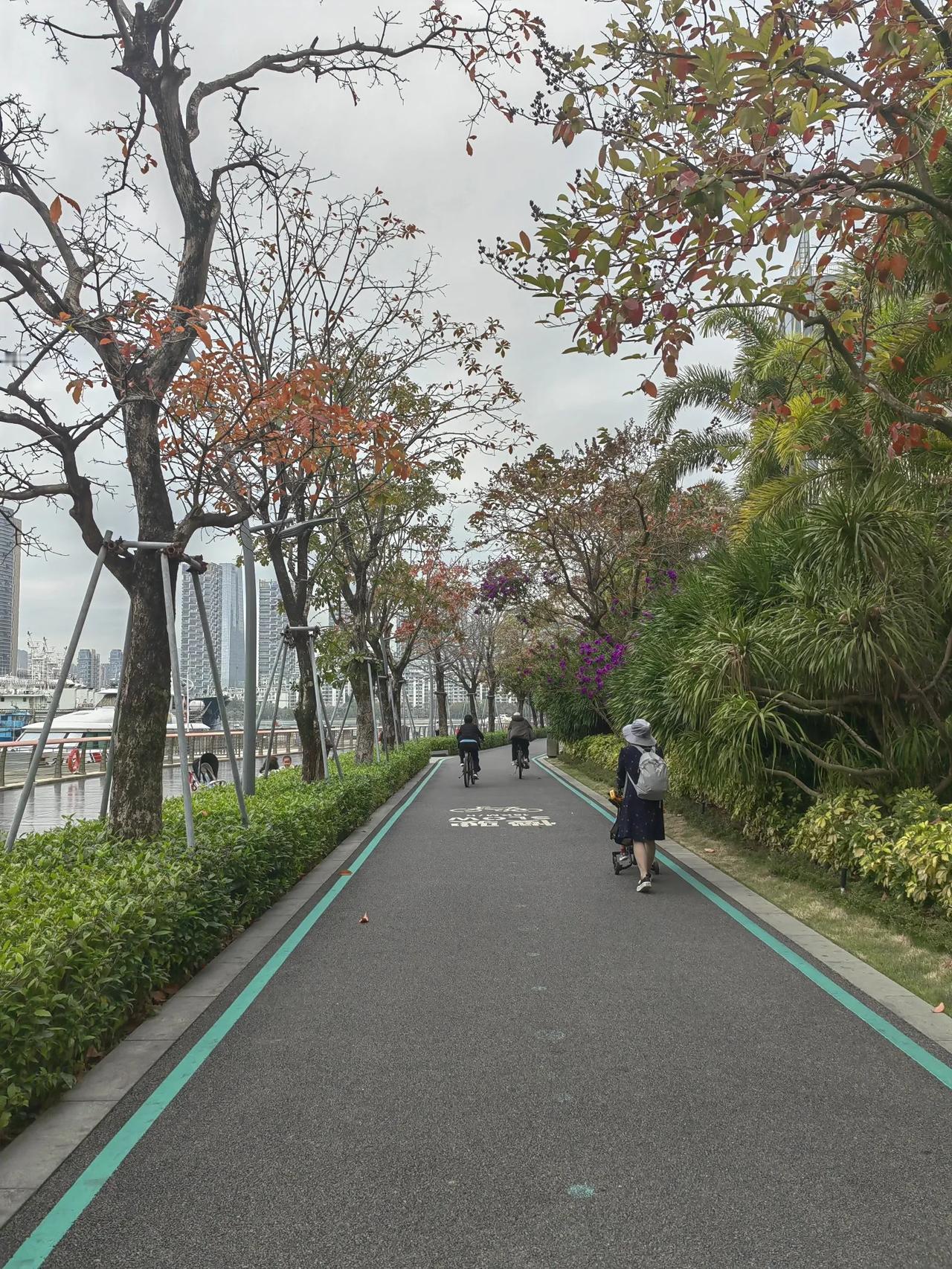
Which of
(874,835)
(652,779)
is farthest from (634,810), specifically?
(874,835)

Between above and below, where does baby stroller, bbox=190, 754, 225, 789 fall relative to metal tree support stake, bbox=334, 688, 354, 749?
below

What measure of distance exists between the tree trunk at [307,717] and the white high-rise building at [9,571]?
420 centimetres

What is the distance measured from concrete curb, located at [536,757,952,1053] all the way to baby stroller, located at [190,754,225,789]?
15.5 m

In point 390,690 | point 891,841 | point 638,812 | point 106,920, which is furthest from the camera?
point 390,690

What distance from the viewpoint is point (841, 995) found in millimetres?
5934

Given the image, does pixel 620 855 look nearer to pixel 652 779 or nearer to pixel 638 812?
pixel 638 812

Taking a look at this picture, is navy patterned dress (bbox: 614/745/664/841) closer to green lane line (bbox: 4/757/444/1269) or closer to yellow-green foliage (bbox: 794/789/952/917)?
yellow-green foliage (bbox: 794/789/952/917)

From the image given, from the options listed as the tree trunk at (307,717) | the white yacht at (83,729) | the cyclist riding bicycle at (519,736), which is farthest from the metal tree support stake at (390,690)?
the tree trunk at (307,717)

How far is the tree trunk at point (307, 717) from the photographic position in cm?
1630

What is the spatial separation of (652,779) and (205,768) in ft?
63.8

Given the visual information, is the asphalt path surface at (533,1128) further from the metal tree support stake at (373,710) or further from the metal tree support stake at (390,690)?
the metal tree support stake at (390,690)

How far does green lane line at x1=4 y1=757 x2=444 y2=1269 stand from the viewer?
3191mm

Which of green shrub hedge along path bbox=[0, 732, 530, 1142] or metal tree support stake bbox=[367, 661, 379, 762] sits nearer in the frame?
green shrub hedge along path bbox=[0, 732, 530, 1142]

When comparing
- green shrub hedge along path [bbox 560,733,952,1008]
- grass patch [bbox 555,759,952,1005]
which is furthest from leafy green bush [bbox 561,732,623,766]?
green shrub hedge along path [bbox 560,733,952,1008]
